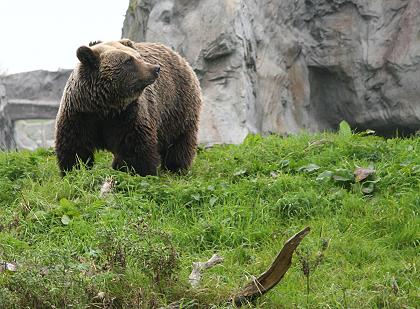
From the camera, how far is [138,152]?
761 centimetres

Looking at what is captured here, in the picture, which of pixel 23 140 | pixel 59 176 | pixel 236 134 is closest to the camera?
pixel 59 176

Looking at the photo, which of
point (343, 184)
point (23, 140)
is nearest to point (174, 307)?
point (343, 184)

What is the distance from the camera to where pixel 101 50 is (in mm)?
7668

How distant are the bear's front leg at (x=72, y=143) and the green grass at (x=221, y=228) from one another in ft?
0.58

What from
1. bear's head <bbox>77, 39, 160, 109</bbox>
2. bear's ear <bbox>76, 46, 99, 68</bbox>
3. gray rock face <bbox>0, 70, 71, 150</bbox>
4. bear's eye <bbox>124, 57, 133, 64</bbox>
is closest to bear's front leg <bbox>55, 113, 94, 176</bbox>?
bear's head <bbox>77, 39, 160, 109</bbox>

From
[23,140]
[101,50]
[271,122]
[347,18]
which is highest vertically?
[101,50]

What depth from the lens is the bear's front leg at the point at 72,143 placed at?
7.50m

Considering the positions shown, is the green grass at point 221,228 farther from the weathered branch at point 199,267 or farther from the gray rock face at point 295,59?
the gray rock face at point 295,59

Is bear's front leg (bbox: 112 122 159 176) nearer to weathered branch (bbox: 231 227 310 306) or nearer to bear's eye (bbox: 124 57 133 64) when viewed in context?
bear's eye (bbox: 124 57 133 64)

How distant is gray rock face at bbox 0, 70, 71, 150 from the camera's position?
55.9 feet

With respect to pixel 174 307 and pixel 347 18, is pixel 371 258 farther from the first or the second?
pixel 347 18

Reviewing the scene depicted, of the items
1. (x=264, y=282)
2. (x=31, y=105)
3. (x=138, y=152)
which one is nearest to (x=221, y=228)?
(x=264, y=282)

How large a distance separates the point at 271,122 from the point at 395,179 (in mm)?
6577

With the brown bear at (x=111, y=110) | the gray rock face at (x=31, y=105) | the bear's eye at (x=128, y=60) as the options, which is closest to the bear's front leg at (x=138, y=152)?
the brown bear at (x=111, y=110)
